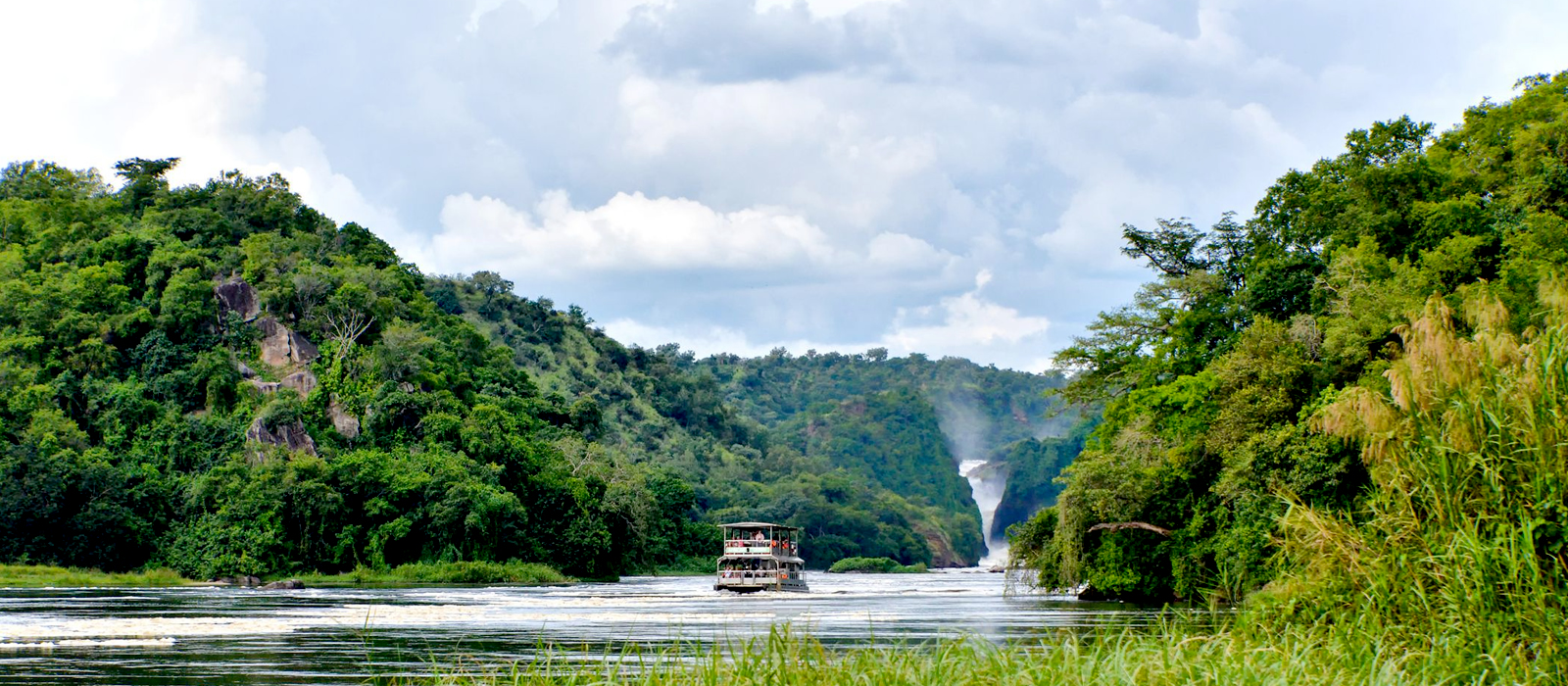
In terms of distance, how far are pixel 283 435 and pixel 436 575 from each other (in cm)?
1531

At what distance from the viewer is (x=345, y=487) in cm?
8044

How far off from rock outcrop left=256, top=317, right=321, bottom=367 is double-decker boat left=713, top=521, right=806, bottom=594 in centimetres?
3563

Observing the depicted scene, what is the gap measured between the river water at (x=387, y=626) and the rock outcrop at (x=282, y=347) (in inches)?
1380

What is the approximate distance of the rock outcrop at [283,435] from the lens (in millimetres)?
83312

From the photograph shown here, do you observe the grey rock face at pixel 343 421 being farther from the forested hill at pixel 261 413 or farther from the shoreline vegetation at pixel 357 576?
the shoreline vegetation at pixel 357 576

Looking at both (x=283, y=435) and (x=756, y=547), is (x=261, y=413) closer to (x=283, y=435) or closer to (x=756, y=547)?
(x=283, y=435)

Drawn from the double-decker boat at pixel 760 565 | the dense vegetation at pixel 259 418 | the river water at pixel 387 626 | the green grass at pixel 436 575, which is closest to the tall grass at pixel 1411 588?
the river water at pixel 387 626

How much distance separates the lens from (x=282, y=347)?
302 feet

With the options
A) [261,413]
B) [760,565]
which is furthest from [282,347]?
[760,565]

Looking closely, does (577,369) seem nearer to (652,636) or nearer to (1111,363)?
(1111,363)

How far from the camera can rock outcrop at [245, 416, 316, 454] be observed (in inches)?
3280

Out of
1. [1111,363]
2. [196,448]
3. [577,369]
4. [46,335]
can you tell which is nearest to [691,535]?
[577,369]

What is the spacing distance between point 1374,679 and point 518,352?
426 feet

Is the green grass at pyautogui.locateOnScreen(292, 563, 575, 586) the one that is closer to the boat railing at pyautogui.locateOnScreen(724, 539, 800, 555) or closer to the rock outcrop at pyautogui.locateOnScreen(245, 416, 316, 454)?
the rock outcrop at pyautogui.locateOnScreen(245, 416, 316, 454)
